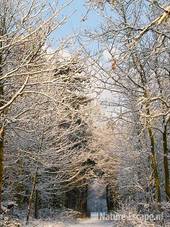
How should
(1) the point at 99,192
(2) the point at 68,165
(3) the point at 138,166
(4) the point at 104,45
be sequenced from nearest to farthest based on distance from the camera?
(4) the point at 104,45
(2) the point at 68,165
(3) the point at 138,166
(1) the point at 99,192

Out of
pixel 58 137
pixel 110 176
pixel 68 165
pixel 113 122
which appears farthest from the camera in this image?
pixel 110 176

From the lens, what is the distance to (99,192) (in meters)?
64.9

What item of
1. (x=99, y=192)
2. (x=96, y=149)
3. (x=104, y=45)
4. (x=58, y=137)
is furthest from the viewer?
(x=99, y=192)

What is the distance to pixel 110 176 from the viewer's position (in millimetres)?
37531

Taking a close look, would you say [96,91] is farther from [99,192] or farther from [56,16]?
[99,192]

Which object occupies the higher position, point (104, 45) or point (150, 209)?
point (104, 45)

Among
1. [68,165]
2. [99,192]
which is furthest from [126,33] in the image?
[99,192]

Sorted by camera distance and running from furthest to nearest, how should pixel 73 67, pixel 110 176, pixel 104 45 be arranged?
pixel 110 176 < pixel 104 45 < pixel 73 67

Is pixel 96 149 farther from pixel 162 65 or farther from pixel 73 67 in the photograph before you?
pixel 73 67

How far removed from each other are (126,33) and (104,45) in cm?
243

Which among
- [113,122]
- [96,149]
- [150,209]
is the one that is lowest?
[150,209]

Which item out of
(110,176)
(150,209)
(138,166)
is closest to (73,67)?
(150,209)

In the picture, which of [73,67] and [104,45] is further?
[104,45]

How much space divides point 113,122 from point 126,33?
12.6ft
